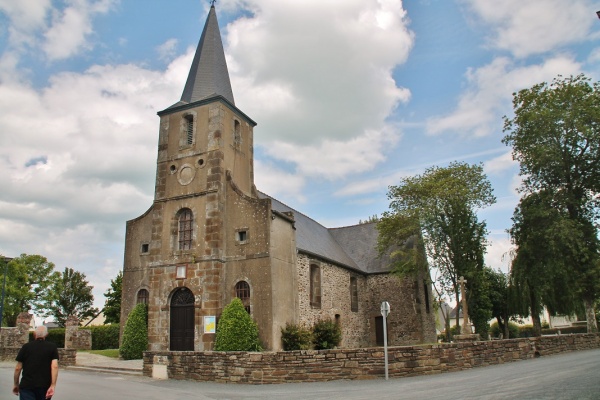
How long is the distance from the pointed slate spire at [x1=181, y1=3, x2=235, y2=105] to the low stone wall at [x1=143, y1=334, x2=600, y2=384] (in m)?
14.4

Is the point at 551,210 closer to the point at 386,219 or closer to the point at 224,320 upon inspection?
the point at 386,219

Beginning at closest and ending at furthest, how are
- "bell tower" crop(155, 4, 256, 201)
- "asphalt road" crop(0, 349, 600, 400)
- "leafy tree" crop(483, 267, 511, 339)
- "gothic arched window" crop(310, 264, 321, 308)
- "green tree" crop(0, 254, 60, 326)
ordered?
"asphalt road" crop(0, 349, 600, 400) < "bell tower" crop(155, 4, 256, 201) < "gothic arched window" crop(310, 264, 321, 308) < "leafy tree" crop(483, 267, 511, 339) < "green tree" crop(0, 254, 60, 326)

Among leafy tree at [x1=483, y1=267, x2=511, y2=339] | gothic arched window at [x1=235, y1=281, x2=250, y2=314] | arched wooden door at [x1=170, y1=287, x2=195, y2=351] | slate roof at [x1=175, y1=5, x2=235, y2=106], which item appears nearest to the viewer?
gothic arched window at [x1=235, y1=281, x2=250, y2=314]

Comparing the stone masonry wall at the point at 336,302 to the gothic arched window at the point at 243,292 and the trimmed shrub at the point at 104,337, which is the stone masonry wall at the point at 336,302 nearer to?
the gothic arched window at the point at 243,292

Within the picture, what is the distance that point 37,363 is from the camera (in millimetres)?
7129

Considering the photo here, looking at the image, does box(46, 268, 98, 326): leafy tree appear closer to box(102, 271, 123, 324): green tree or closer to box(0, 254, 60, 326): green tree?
box(0, 254, 60, 326): green tree

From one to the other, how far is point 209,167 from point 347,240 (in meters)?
17.3

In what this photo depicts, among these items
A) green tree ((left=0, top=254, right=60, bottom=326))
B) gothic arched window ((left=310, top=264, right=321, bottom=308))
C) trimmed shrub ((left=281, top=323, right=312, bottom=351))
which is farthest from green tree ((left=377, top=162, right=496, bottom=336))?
green tree ((left=0, top=254, right=60, bottom=326))

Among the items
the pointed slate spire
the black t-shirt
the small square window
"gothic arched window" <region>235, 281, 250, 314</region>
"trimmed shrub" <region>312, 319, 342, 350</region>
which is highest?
the pointed slate spire

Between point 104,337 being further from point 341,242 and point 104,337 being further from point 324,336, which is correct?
point 341,242

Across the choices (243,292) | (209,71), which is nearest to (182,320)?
(243,292)

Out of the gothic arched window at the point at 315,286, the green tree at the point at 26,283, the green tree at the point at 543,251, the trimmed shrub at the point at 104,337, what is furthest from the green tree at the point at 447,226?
the green tree at the point at 26,283

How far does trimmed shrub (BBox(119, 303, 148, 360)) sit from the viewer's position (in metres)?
21.5

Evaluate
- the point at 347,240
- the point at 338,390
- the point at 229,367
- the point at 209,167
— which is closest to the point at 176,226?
the point at 209,167
